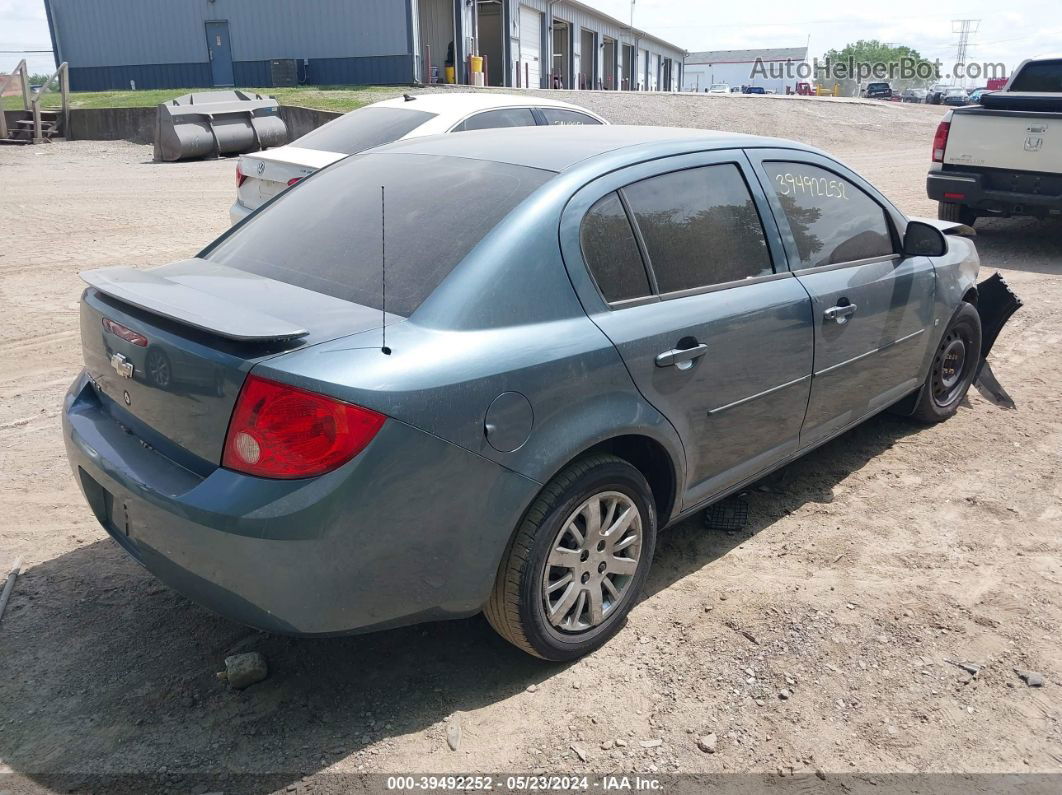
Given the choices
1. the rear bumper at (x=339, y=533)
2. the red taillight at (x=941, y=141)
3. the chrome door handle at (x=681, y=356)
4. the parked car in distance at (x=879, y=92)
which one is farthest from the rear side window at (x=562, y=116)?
the parked car in distance at (x=879, y=92)

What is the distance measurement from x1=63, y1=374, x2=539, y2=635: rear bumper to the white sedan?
5143mm

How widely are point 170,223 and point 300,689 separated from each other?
9358mm

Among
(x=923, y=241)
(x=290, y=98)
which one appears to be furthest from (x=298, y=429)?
(x=290, y=98)

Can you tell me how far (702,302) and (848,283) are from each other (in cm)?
104

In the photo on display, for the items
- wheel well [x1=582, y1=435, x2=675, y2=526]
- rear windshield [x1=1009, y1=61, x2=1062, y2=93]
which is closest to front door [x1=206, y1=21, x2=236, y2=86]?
rear windshield [x1=1009, y1=61, x2=1062, y2=93]

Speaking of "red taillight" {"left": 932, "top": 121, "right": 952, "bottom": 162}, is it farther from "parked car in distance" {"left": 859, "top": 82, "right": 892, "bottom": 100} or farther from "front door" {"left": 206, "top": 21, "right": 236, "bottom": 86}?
"parked car in distance" {"left": 859, "top": 82, "right": 892, "bottom": 100}

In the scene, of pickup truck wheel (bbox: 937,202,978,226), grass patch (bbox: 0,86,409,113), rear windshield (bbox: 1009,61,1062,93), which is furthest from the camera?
grass patch (bbox: 0,86,409,113)

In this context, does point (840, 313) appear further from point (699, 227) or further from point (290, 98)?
point (290, 98)

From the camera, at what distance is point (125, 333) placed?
9.32 ft

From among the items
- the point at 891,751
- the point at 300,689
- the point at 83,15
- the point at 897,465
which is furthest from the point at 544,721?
the point at 83,15

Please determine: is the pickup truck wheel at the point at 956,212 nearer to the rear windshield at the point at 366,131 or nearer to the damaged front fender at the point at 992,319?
the damaged front fender at the point at 992,319

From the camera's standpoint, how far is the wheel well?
10.2 ft

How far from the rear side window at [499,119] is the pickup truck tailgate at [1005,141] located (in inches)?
190

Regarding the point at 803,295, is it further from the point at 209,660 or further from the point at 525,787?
the point at 209,660
